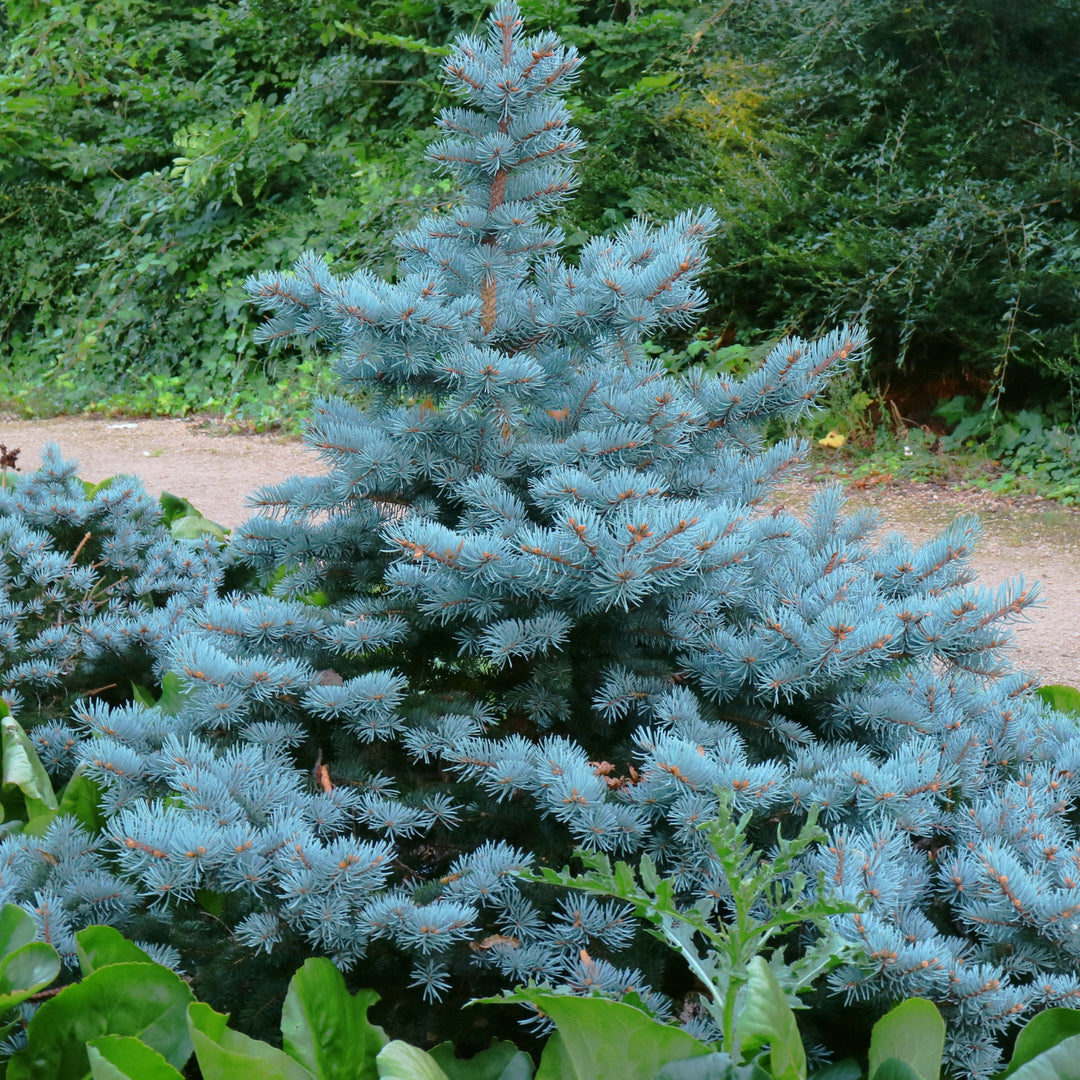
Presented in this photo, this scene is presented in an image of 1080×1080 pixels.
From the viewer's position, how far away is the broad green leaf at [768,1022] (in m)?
1.13

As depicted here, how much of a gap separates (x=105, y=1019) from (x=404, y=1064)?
367mm

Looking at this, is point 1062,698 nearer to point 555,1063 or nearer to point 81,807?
point 555,1063

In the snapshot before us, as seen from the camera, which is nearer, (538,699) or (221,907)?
(221,907)

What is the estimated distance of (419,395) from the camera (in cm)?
186

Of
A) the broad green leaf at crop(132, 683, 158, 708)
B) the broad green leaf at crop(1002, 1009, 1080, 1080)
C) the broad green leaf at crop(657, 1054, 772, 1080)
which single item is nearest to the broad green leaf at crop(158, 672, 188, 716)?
the broad green leaf at crop(132, 683, 158, 708)

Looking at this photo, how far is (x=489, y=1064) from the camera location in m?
1.37

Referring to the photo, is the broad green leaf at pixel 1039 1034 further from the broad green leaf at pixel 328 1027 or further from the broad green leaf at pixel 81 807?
the broad green leaf at pixel 81 807

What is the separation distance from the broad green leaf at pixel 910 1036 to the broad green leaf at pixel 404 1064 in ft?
1.59

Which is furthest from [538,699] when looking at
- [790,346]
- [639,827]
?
[790,346]

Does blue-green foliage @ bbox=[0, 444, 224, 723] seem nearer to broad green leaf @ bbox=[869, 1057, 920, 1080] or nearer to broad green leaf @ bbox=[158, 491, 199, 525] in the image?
broad green leaf @ bbox=[158, 491, 199, 525]

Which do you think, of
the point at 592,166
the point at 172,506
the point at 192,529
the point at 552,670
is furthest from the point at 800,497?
the point at 552,670

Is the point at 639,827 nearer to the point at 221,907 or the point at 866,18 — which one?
the point at 221,907

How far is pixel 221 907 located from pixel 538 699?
20.9 inches

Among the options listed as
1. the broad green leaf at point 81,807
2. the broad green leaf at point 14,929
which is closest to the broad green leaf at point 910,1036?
the broad green leaf at point 14,929
